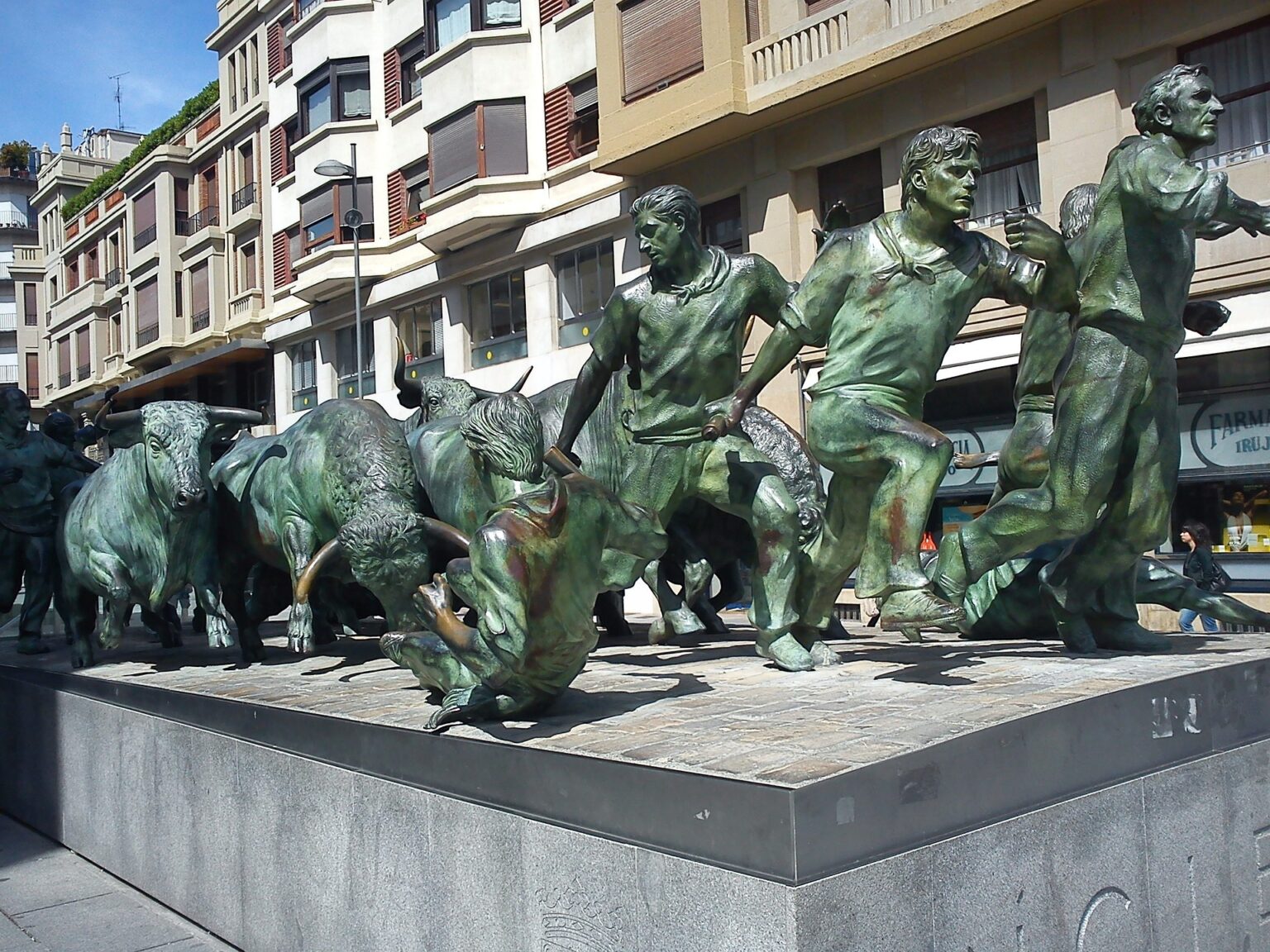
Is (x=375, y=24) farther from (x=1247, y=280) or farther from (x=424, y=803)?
(x=424, y=803)

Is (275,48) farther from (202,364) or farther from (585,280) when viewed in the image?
(585,280)

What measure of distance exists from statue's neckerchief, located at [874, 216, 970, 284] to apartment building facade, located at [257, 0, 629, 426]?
48.6 ft

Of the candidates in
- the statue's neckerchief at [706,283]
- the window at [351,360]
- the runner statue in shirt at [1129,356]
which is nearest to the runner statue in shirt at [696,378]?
the statue's neckerchief at [706,283]

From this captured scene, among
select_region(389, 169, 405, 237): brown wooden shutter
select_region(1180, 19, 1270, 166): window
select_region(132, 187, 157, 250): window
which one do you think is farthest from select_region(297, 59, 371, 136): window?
select_region(1180, 19, 1270, 166): window

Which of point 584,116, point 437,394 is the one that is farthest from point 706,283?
point 584,116

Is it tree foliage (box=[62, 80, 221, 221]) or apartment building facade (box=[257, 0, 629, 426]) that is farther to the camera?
tree foliage (box=[62, 80, 221, 221])

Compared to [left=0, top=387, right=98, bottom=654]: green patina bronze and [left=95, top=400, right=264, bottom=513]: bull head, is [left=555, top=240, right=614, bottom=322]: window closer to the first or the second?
[left=0, top=387, right=98, bottom=654]: green patina bronze

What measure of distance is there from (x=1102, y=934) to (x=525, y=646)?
6.14 ft

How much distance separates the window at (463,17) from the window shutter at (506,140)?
162cm

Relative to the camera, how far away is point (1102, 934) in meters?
3.59

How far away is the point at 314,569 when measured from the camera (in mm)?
5840

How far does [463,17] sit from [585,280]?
6.89 meters

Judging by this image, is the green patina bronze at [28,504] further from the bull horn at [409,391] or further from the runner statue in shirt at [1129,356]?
the runner statue in shirt at [1129,356]

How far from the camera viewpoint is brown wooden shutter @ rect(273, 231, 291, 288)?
100 ft
